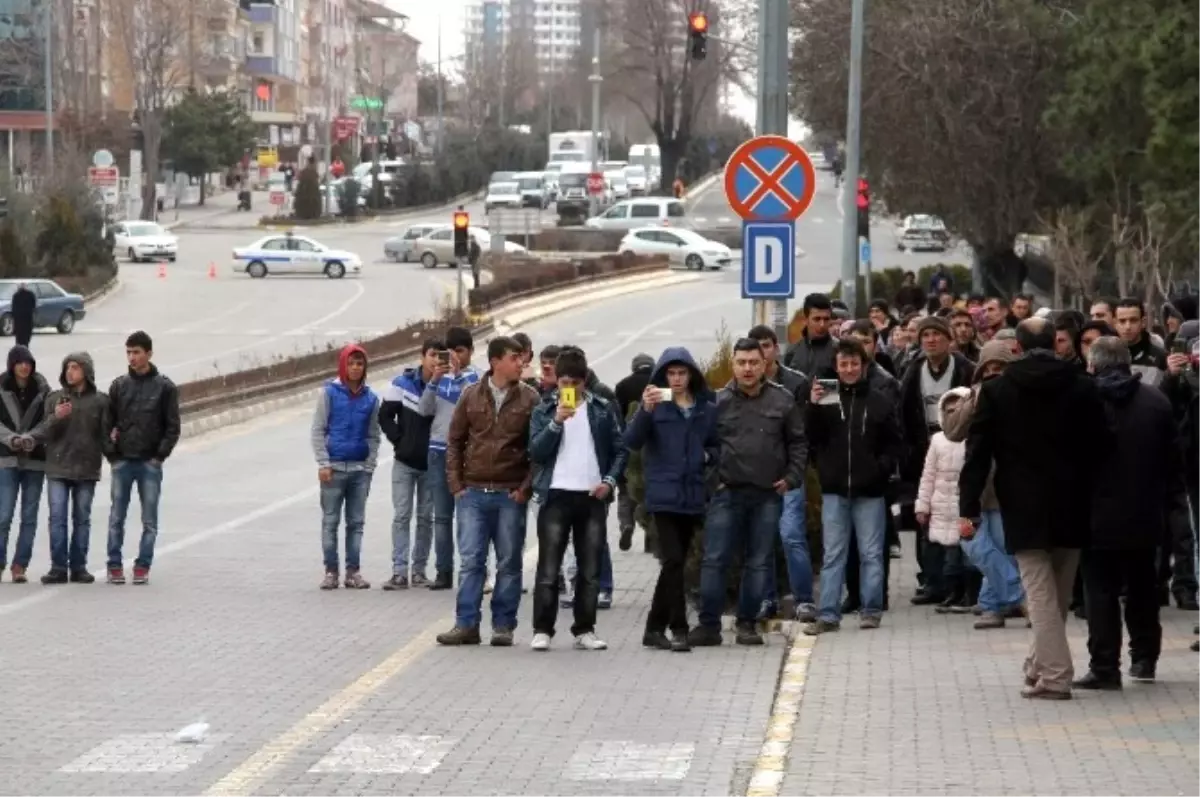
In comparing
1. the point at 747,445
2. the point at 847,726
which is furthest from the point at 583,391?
the point at 847,726

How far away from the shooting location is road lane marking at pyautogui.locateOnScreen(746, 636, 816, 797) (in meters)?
9.83

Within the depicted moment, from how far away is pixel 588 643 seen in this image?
14258 mm

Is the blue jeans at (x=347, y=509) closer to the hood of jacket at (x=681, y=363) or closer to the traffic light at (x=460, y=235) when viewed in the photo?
the hood of jacket at (x=681, y=363)

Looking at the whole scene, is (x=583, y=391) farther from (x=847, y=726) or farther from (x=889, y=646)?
(x=847, y=726)

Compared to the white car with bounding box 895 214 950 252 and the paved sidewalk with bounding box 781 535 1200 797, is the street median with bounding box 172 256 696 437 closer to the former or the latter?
the paved sidewalk with bounding box 781 535 1200 797

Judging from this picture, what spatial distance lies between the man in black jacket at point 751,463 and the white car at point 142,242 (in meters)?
68.0

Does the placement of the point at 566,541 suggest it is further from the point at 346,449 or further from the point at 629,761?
the point at 346,449

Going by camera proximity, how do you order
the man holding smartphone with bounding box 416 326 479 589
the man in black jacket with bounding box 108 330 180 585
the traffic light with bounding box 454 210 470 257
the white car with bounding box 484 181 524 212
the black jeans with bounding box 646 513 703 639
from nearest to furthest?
the black jeans with bounding box 646 513 703 639 < the man holding smartphone with bounding box 416 326 479 589 < the man in black jacket with bounding box 108 330 180 585 < the traffic light with bounding box 454 210 470 257 < the white car with bounding box 484 181 524 212

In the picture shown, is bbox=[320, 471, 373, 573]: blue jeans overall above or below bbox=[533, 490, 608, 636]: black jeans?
below

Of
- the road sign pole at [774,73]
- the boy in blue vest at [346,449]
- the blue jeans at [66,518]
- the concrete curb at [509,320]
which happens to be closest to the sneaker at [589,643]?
the boy in blue vest at [346,449]

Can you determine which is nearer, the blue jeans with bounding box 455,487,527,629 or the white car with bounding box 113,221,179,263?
the blue jeans with bounding box 455,487,527,629

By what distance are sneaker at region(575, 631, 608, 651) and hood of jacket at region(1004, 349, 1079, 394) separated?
138 inches

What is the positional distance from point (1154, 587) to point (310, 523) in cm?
1243

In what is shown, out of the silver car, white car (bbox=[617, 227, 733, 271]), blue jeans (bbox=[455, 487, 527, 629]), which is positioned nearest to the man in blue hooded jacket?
blue jeans (bbox=[455, 487, 527, 629])
